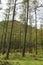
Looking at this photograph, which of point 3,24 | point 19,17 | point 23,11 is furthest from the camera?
point 3,24

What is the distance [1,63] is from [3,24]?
27541 millimetres

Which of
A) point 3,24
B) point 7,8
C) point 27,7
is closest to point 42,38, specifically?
point 3,24

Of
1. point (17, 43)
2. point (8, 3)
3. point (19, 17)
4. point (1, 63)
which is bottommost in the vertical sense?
point (17, 43)

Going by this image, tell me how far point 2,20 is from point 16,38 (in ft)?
90.2

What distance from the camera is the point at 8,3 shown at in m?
34.4

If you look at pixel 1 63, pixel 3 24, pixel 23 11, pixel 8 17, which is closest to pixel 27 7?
pixel 23 11

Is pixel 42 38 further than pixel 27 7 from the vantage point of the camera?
Yes

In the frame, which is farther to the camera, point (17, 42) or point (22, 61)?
point (17, 42)

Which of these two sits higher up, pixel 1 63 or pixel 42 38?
pixel 1 63

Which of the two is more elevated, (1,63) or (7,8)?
(7,8)

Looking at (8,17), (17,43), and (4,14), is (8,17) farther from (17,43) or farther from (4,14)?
(17,43)

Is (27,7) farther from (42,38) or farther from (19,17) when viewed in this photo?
(42,38)

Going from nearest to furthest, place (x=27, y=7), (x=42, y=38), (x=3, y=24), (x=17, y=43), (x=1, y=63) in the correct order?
(x=1, y=63), (x=27, y=7), (x=3, y=24), (x=42, y=38), (x=17, y=43)

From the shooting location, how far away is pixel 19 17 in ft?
121
